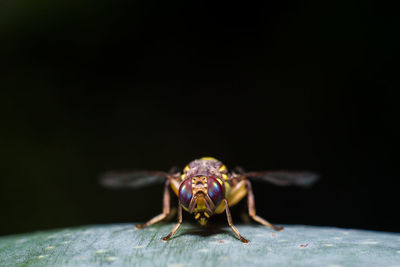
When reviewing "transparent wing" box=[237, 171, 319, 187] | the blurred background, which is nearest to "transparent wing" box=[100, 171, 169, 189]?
"transparent wing" box=[237, 171, 319, 187]

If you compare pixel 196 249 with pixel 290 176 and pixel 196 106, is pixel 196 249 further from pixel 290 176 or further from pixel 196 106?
pixel 196 106

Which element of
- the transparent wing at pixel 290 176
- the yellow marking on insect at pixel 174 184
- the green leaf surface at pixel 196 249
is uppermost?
the transparent wing at pixel 290 176

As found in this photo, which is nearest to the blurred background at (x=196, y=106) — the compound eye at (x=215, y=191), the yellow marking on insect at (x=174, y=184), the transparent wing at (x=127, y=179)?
the transparent wing at (x=127, y=179)

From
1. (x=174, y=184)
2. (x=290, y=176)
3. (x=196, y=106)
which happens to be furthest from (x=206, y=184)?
(x=196, y=106)

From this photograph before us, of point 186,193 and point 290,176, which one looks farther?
point 290,176

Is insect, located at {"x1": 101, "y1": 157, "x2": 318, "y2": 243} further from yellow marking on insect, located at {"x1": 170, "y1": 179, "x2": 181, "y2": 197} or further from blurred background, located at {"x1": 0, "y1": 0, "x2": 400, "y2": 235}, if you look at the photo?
blurred background, located at {"x1": 0, "y1": 0, "x2": 400, "y2": 235}

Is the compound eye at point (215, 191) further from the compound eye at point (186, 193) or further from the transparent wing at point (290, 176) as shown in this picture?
the transparent wing at point (290, 176)
